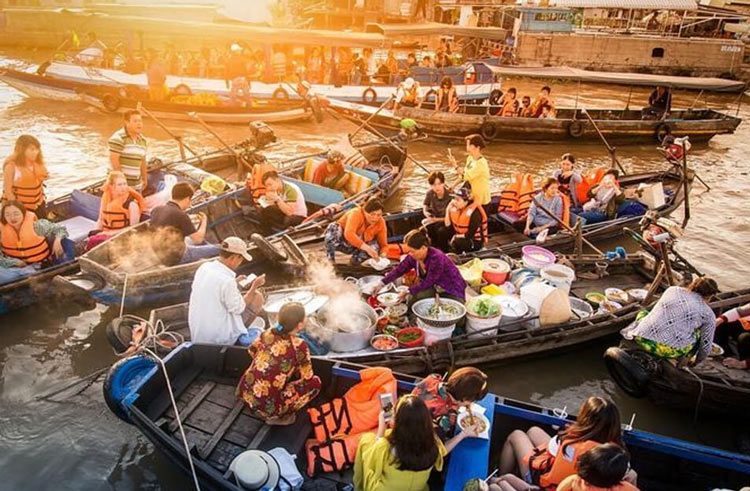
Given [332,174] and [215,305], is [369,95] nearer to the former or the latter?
[332,174]

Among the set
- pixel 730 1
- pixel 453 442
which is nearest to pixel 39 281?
pixel 453 442

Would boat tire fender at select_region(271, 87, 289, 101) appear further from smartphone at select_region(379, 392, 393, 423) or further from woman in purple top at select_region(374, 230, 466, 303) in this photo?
smartphone at select_region(379, 392, 393, 423)

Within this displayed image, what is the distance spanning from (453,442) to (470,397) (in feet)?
1.39

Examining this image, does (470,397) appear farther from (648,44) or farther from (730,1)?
(730,1)

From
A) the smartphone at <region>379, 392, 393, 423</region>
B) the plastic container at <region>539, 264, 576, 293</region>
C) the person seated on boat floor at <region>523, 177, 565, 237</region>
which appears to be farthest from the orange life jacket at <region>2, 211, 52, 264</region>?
the person seated on boat floor at <region>523, 177, 565, 237</region>

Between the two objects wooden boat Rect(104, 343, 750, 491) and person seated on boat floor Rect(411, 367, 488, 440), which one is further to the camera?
wooden boat Rect(104, 343, 750, 491)

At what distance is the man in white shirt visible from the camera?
17.0 feet

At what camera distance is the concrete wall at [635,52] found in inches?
1268

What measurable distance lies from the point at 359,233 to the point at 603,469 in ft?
17.1

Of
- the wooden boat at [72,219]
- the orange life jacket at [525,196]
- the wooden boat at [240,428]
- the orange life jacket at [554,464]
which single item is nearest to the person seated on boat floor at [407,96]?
the wooden boat at [72,219]

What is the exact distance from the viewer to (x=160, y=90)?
18.2 m

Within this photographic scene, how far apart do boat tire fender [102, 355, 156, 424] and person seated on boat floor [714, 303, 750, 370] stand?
22.2 feet

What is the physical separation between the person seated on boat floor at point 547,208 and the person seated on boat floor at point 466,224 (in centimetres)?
139

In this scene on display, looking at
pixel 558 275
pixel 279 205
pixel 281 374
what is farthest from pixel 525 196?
pixel 281 374
